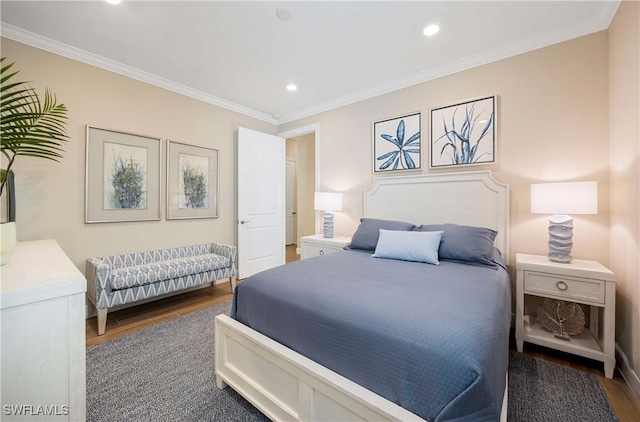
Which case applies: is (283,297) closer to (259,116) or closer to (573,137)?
(573,137)

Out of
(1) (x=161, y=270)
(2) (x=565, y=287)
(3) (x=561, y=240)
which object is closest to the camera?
(2) (x=565, y=287)

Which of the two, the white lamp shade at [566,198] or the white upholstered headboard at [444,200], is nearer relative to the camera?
the white lamp shade at [566,198]

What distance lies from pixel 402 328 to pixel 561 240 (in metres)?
1.80

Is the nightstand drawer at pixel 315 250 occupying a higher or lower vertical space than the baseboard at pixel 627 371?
higher

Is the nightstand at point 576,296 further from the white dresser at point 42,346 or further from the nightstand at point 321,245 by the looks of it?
the white dresser at point 42,346

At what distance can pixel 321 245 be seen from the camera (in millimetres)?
3303

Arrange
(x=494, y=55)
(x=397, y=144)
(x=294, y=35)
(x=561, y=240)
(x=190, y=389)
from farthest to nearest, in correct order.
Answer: (x=397, y=144)
(x=494, y=55)
(x=294, y=35)
(x=561, y=240)
(x=190, y=389)

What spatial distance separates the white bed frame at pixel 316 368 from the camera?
105 cm

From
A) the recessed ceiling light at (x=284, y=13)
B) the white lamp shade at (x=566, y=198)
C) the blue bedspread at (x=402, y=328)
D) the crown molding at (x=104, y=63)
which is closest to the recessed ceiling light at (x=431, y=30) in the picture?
the recessed ceiling light at (x=284, y=13)

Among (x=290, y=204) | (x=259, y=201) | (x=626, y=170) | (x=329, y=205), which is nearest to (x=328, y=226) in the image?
(x=329, y=205)

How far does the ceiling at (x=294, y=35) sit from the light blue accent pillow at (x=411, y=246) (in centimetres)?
173

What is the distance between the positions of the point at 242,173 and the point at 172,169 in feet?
2.90

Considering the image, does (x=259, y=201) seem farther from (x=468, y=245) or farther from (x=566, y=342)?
(x=566, y=342)

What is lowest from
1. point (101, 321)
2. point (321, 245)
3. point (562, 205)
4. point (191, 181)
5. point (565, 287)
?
point (101, 321)
